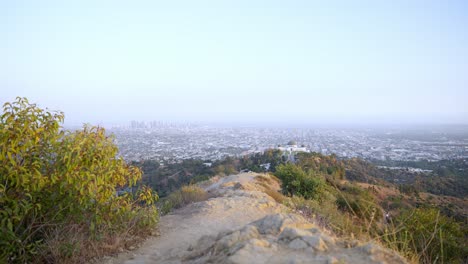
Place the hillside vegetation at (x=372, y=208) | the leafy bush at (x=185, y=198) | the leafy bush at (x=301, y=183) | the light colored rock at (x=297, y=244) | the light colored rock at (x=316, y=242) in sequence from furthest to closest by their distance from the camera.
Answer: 1. the leafy bush at (x=301, y=183)
2. the leafy bush at (x=185, y=198)
3. the hillside vegetation at (x=372, y=208)
4. the light colored rock at (x=297, y=244)
5. the light colored rock at (x=316, y=242)

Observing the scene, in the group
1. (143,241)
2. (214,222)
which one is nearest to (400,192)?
(214,222)

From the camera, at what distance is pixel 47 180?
4.54 m

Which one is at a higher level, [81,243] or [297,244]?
[297,244]

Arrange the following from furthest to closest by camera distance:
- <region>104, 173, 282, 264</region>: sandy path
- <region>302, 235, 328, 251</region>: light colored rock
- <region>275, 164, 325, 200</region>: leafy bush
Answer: <region>275, 164, 325, 200</region>: leafy bush
<region>104, 173, 282, 264</region>: sandy path
<region>302, 235, 328, 251</region>: light colored rock

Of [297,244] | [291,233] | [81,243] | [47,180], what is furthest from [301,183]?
[47,180]

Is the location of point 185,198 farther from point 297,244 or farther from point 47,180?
point 297,244

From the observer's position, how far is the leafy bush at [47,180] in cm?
427

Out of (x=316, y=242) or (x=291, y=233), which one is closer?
(x=316, y=242)

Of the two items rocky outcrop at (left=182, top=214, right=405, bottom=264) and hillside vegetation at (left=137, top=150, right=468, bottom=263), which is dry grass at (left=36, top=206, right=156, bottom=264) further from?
hillside vegetation at (left=137, top=150, right=468, bottom=263)

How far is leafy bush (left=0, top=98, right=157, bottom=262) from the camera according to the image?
14.0ft

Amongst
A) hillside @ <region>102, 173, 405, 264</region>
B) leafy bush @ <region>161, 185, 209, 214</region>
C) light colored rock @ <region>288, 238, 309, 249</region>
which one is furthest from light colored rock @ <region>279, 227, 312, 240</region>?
leafy bush @ <region>161, 185, 209, 214</region>

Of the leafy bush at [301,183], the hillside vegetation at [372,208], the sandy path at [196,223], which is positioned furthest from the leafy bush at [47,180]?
the leafy bush at [301,183]

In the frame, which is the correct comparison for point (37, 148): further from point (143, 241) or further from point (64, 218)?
point (143, 241)

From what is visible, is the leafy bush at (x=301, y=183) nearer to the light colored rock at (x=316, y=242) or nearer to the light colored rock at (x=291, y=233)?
the light colored rock at (x=291, y=233)
